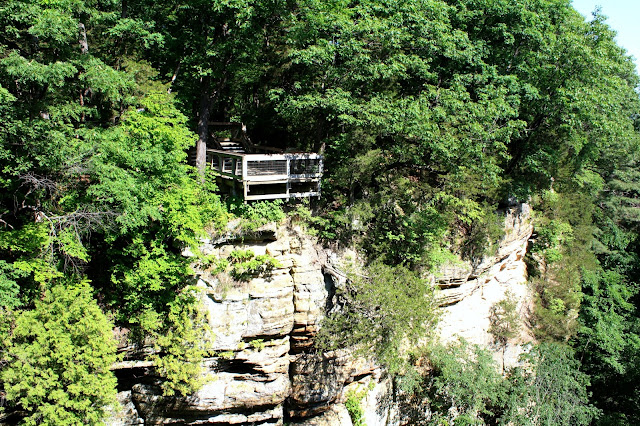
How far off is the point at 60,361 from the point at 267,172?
28.0ft

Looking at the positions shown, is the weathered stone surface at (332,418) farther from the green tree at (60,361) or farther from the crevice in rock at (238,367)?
the green tree at (60,361)

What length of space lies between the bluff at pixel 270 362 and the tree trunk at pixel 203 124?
12.4ft

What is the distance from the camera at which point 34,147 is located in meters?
11.7

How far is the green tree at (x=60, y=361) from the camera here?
35.5 ft

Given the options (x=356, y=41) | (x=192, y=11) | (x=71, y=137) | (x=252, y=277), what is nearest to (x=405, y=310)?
(x=252, y=277)

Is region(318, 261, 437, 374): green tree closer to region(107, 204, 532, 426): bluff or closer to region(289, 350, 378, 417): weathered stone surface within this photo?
region(107, 204, 532, 426): bluff

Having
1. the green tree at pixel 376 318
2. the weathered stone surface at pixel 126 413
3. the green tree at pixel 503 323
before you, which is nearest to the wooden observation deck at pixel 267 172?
the green tree at pixel 376 318

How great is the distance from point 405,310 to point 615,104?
542 inches

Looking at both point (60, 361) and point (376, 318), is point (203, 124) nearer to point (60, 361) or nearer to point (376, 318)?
point (376, 318)

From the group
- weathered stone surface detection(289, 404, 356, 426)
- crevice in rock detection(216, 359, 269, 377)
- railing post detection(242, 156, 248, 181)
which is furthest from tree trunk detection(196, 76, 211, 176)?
weathered stone surface detection(289, 404, 356, 426)

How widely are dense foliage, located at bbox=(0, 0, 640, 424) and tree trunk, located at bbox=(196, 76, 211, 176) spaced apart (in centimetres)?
8

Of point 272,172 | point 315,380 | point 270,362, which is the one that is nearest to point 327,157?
point 272,172

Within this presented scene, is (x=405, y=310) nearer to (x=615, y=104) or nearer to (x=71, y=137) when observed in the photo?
(x=71, y=137)

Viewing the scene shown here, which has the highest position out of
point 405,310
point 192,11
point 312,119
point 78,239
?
point 192,11
